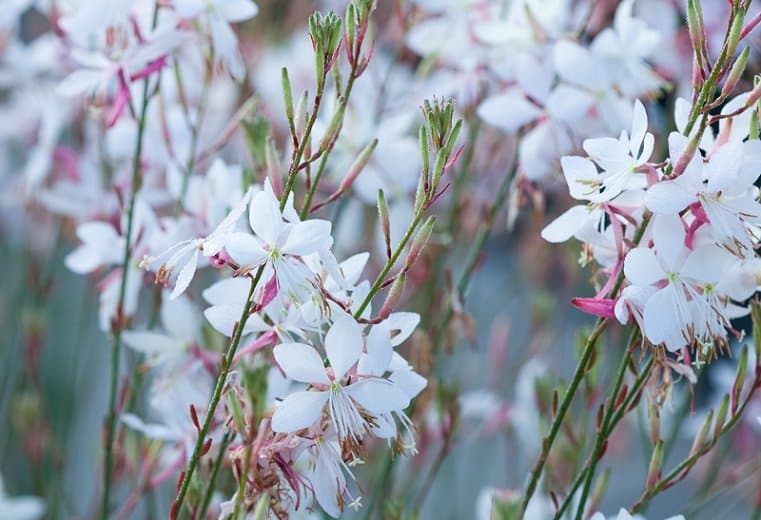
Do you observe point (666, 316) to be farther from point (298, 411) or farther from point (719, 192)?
point (298, 411)

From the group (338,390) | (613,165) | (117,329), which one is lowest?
(117,329)

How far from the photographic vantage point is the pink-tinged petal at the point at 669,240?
0.62 metres

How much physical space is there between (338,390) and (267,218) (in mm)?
116

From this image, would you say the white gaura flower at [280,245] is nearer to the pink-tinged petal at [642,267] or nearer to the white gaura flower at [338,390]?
the white gaura flower at [338,390]

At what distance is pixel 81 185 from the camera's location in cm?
120

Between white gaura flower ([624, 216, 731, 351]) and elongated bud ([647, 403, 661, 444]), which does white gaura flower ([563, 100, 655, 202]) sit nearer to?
white gaura flower ([624, 216, 731, 351])

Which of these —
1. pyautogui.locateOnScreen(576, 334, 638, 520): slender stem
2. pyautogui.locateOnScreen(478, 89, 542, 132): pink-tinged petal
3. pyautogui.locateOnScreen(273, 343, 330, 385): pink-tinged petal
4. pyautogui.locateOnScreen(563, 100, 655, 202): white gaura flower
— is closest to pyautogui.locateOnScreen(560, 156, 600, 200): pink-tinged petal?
pyautogui.locateOnScreen(563, 100, 655, 202): white gaura flower

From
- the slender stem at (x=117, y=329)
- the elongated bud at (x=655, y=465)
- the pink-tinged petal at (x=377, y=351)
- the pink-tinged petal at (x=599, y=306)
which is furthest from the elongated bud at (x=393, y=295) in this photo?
the slender stem at (x=117, y=329)

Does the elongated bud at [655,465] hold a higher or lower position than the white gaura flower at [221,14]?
lower

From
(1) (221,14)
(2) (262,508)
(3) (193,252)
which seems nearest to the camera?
(2) (262,508)

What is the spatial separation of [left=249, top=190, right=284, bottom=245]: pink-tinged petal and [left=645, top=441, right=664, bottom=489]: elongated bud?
1.00ft

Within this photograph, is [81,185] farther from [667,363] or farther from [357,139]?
[667,363]

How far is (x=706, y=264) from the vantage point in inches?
24.9

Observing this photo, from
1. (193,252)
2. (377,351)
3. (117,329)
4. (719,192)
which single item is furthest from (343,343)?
(117,329)
